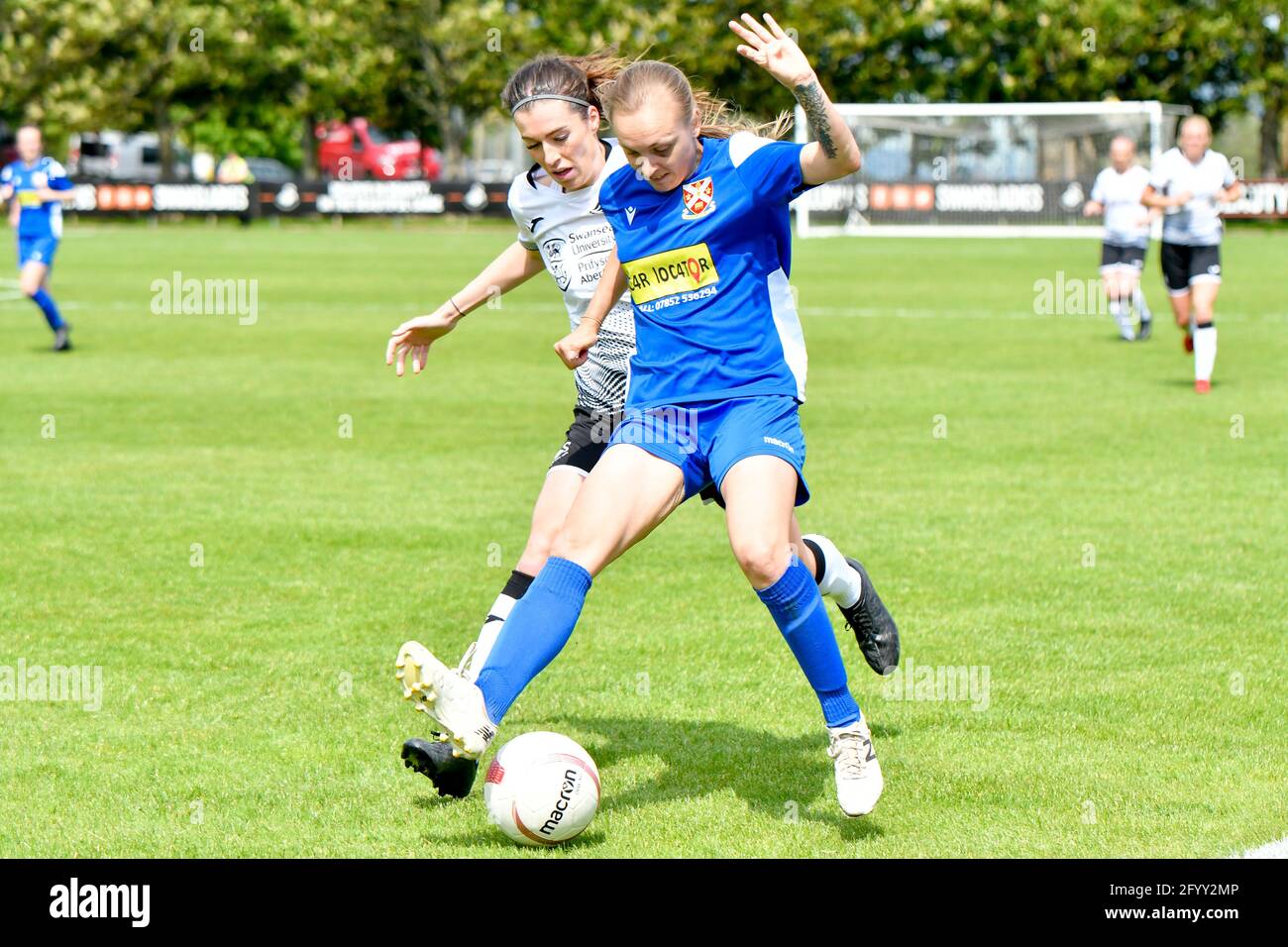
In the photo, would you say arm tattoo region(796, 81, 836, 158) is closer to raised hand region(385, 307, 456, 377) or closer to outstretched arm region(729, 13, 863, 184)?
outstretched arm region(729, 13, 863, 184)

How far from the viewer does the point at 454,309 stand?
19.1 feet

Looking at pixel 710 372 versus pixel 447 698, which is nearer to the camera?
pixel 447 698

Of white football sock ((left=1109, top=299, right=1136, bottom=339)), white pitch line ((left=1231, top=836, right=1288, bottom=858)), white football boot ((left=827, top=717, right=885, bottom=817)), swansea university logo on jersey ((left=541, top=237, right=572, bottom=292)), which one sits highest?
swansea university logo on jersey ((left=541, top=237, right=572, bottom=292))

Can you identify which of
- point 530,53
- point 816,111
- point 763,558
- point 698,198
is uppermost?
point 530,53

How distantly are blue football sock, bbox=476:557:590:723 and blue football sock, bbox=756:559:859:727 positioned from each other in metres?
0.52

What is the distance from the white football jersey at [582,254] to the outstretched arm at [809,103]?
119cm

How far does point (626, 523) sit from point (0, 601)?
3.95 meters

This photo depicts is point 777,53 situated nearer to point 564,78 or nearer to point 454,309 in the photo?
point 564,78

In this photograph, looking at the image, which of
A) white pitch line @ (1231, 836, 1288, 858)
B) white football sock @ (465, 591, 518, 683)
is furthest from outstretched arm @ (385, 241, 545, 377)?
white pitch line @ (1231, 836, 1288, 858)

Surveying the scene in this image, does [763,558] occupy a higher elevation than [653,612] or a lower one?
higher

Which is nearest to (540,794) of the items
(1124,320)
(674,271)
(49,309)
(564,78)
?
(674,271)

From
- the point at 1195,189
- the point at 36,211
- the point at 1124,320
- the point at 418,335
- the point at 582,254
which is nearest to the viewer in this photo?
the point at 418,335

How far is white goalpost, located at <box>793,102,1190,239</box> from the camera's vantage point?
140 ft

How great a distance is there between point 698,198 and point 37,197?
1576cm
